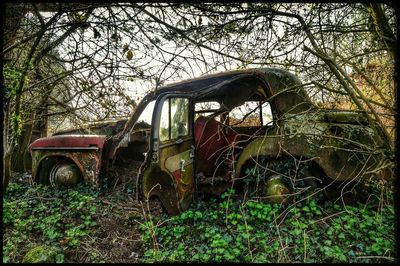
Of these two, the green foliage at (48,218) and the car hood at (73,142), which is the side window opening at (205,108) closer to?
the car hood at (73,142)

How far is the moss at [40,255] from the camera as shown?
3.07 meters

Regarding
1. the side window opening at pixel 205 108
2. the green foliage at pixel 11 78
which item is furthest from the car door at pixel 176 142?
the green foliage at pixel 11 78

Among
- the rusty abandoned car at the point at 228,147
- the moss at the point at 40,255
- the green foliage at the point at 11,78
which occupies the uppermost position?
the green foliage at the point at 11,78

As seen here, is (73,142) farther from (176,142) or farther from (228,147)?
(228,147)

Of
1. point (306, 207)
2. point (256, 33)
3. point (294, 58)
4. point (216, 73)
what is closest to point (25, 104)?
point (216, 73)

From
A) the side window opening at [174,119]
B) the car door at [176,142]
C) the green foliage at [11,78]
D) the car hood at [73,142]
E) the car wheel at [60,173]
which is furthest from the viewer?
the car wheel at [60,173]

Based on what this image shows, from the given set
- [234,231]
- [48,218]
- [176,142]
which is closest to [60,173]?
[48,218]

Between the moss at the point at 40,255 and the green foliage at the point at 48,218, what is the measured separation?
0.07 meters

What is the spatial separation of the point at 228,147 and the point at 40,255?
279 cm

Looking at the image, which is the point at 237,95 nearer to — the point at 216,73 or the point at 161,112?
the point at 216,73

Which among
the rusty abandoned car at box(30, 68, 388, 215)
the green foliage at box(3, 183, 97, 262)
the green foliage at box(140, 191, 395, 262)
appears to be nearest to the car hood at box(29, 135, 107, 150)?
the rusty abandoned car at box(30, 68, 388, 215)

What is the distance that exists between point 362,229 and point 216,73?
2.99 metres

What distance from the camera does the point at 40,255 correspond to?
313 centimetres

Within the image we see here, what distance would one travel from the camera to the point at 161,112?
388 cm
